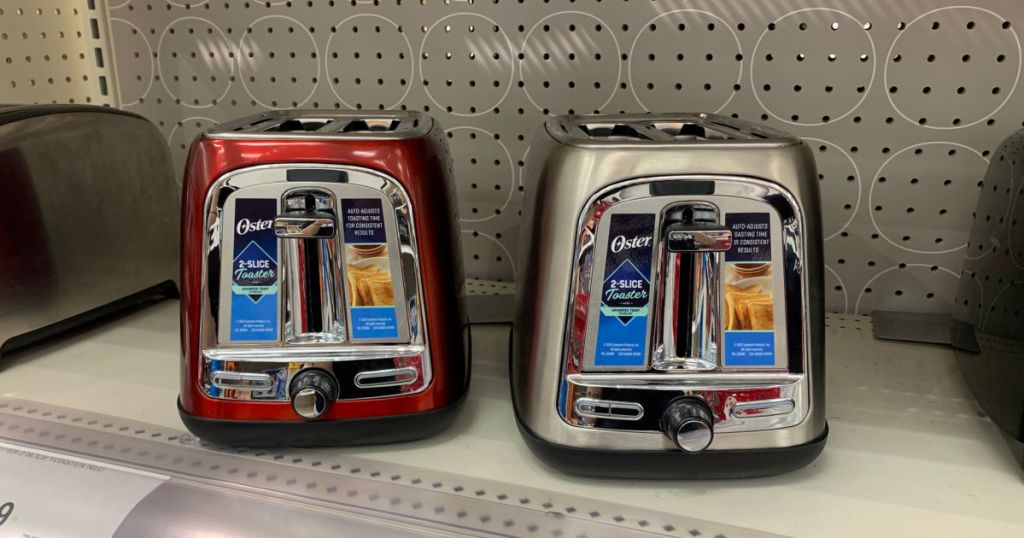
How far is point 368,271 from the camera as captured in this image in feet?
1.73

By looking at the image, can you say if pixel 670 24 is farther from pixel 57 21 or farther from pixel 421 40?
pixel 57 21

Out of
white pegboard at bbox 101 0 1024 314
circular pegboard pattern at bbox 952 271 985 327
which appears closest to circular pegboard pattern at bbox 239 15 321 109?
white pegboard at bbox 101 0 1024 314

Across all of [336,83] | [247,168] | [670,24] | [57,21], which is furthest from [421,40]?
[57,21]

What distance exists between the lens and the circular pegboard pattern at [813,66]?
746 mm

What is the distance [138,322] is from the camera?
82 cm

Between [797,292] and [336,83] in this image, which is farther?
[336,83]

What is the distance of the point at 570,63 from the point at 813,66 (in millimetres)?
285

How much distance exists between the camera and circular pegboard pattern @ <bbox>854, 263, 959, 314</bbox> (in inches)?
31.3

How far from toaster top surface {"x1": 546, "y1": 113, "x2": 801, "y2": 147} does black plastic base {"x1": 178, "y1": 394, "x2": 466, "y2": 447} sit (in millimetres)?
268

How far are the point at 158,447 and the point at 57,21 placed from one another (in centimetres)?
77

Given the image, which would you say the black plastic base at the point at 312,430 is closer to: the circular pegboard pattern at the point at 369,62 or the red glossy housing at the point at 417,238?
the red glossy housing at the point at 417,238

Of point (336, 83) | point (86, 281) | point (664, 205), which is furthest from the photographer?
point (336, 83)

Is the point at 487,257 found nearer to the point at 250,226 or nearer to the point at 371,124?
the point at 371,124

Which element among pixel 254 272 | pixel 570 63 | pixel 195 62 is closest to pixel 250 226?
pixel 254 272
